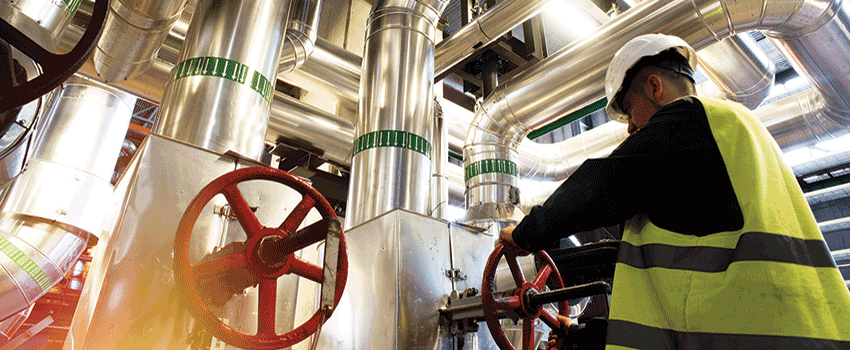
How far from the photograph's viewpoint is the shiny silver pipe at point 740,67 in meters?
2.67

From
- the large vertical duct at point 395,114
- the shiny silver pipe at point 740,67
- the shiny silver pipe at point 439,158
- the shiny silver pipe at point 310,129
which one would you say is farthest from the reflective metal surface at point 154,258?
the shiny silver pipe at point 740,67

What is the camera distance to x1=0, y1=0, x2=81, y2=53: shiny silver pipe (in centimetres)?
102

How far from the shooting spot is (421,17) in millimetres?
2424

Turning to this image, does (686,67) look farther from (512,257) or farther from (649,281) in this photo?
(512,257)

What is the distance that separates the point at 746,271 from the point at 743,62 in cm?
251

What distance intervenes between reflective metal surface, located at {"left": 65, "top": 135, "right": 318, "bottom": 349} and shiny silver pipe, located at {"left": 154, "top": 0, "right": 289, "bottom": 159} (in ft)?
0.63

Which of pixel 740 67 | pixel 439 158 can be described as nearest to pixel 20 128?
pixel 439 158

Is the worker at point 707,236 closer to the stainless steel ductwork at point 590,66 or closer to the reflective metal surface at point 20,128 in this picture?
the reflective metal surface at point 20,128

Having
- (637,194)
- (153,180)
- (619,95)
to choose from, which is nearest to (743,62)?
(619,95)

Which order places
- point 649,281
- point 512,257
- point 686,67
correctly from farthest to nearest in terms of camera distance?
point 512,257, point 686,67, point 649,281

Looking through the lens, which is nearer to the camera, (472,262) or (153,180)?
(153,180)

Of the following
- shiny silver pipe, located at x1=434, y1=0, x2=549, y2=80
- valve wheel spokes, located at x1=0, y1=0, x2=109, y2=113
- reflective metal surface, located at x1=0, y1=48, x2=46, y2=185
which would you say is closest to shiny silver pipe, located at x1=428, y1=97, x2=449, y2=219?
shiny silver pipe, located at x1=434, y1=0, x2=549, y2=80

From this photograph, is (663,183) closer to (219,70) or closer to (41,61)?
(41,61)

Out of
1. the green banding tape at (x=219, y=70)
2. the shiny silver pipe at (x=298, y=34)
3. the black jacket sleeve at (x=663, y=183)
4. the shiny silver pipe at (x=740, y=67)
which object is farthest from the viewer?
the shiny silver pipe at (x=740, y=67)
